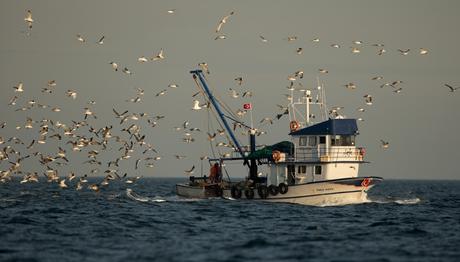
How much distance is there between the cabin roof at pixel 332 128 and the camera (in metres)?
68.9

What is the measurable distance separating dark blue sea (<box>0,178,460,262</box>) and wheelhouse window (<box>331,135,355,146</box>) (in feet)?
15.6

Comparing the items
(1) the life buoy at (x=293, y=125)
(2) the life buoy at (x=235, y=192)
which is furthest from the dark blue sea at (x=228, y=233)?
(1) the life buoy at (x=293, y=125)

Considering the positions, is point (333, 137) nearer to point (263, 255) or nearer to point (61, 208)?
point (61, 208)

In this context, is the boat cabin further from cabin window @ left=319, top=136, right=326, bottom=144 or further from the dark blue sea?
the dark blue sea

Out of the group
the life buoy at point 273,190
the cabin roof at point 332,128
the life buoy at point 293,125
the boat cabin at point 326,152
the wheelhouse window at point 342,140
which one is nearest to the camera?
the boat cabin at point 326,152

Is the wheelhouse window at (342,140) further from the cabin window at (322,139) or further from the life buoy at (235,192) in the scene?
the life buoy at (235,192)

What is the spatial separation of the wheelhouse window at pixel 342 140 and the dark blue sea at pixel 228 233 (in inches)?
187

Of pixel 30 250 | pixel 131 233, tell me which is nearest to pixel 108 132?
pixel 131 233

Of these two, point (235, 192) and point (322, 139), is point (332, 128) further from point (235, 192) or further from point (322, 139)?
point (235, 192)

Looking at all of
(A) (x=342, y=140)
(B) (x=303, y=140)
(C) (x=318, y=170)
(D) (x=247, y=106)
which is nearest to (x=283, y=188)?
(C) (x=318, y=170)

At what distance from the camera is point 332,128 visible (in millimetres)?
68812

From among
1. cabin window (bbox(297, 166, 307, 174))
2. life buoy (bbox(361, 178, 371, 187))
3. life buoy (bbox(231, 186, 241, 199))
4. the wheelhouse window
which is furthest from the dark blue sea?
the wheelhouse window

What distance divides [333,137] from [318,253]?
28660 millimetres

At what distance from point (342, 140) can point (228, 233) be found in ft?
71.8
